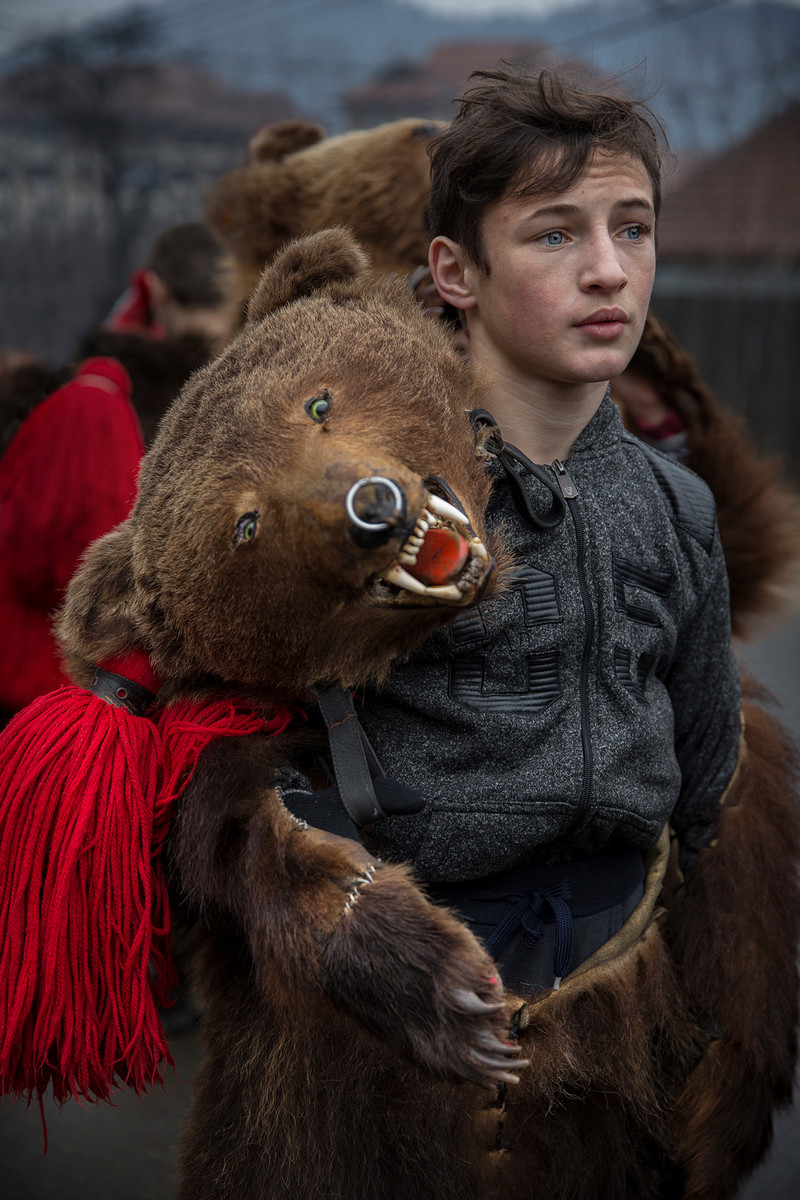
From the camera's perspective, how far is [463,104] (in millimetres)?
1549

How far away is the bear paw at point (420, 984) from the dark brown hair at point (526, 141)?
2.83 ft

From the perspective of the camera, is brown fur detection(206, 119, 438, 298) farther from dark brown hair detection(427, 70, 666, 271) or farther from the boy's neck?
the boy's neck

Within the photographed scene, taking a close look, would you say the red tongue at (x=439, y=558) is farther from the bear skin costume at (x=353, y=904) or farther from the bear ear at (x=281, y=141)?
the bear ear at (x=281, y=141)

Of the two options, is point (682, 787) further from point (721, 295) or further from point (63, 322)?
point (63, 322)

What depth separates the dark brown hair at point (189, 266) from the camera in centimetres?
362

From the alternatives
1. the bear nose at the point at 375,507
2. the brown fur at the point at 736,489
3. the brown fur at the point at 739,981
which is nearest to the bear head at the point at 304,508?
the bear nose at the point at 375,507

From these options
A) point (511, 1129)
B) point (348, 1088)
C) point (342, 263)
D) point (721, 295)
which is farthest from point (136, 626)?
point (721, 295)

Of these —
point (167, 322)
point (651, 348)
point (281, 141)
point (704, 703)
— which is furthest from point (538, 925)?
point (167, 322)

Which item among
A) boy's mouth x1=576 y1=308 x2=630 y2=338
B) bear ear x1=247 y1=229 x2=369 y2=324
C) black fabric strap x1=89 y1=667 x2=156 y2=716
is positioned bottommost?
black fabric strap x1=89 y1=667 x2=156 y2=716

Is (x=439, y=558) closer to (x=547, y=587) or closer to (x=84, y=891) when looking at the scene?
(x=547, y=587)

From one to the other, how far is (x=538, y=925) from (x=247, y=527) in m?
0.68

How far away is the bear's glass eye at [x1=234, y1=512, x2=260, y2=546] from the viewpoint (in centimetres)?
125

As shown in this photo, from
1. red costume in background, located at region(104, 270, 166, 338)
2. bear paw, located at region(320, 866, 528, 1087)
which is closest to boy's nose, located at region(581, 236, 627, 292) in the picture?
bear paw, located at region(320, 866, 528, 1087)

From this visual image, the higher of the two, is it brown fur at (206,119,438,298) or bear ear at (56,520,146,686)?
brown fur at (206,119,438,298)
